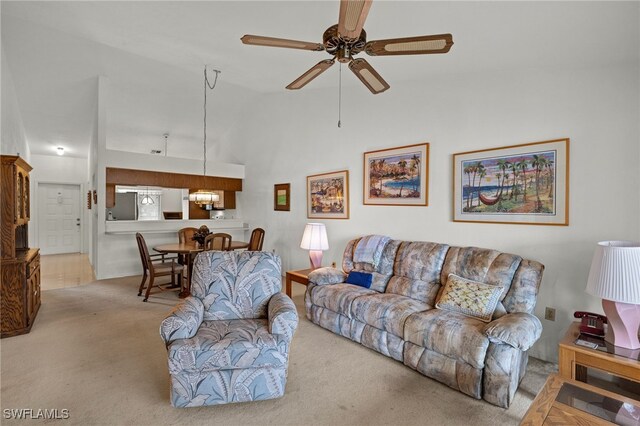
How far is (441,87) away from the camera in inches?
136

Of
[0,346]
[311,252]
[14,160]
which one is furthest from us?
[311,252]

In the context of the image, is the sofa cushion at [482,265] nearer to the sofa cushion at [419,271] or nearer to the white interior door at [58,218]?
the sofa cushion at [419,271]

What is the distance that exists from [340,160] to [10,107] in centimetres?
486

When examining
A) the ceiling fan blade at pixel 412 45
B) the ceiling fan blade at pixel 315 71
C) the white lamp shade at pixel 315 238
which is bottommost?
the white lamp shade at pixel 315 238

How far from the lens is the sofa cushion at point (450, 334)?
2.14m

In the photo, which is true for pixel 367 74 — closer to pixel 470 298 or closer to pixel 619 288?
pixel 470 298

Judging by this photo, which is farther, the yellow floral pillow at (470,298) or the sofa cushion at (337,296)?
the sofa cushion at (337,296)

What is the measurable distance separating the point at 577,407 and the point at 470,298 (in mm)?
1072

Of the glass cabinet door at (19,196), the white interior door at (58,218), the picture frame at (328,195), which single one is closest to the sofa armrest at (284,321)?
the picture frame at (328,195)

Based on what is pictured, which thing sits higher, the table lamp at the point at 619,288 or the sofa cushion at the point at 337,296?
the table lamp at the point at 619,288

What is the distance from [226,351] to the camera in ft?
6.46

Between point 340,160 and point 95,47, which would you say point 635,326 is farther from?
point 95,47

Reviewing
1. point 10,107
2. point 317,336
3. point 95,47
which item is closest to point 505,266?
point 317,336

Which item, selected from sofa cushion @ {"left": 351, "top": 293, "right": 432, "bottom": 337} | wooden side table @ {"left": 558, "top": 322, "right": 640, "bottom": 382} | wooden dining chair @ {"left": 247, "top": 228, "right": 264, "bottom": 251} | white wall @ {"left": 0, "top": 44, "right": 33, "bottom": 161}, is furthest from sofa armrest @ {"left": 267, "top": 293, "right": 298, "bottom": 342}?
white wall @ {"left": 0, "top": 44, "right": 33, "bottom": 161}
